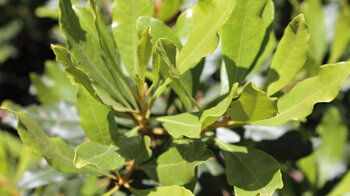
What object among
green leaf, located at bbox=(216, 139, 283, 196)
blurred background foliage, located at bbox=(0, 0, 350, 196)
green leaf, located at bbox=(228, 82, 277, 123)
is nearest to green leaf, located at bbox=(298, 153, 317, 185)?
blurred background foliage, located at bbox=(0, 0, 350, 196)

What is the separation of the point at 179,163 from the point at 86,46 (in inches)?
14.6

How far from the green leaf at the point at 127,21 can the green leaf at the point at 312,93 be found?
39 centimetres

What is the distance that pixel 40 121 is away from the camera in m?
1.13

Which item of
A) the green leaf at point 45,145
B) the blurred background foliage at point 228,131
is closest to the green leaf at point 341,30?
the blurred background foliage at point 228,131

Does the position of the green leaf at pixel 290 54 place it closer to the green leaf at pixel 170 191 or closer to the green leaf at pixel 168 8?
the green leaf at pixel 170 191

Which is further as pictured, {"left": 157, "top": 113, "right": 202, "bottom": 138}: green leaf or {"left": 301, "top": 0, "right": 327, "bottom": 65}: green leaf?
{"left": 301, "top": 0, "right": 327, "bottom": 65}: green leaf

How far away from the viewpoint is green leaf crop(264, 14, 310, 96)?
729 millimetres

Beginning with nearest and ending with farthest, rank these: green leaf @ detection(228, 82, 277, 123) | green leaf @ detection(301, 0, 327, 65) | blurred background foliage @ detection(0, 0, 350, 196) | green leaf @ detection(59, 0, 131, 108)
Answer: green leaf @ detection(228, 82, 277, 123) < green leaf @ detection(59, 0, 131, 108) < blurred background foliage @ detection(0, 0, 350, 196) < green leaf @ detection(301, 0, 327, 65)

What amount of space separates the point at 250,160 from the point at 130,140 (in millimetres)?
300

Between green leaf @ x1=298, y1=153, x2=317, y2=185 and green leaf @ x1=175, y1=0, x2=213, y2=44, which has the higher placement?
green leaf @ x1=175, y1=0, x2=213, y2=44

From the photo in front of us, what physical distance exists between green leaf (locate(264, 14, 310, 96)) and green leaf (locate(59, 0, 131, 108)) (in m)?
0.38

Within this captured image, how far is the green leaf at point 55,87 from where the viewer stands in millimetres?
1306

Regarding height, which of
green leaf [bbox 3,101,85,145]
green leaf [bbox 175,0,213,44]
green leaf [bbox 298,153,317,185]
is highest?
green leaf [bbox 175,0,213,44]

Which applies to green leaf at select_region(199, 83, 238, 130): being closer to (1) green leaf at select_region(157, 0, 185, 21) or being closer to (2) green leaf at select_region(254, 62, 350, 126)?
(2) green leaf at select_region(254, 62, 350, 126)
